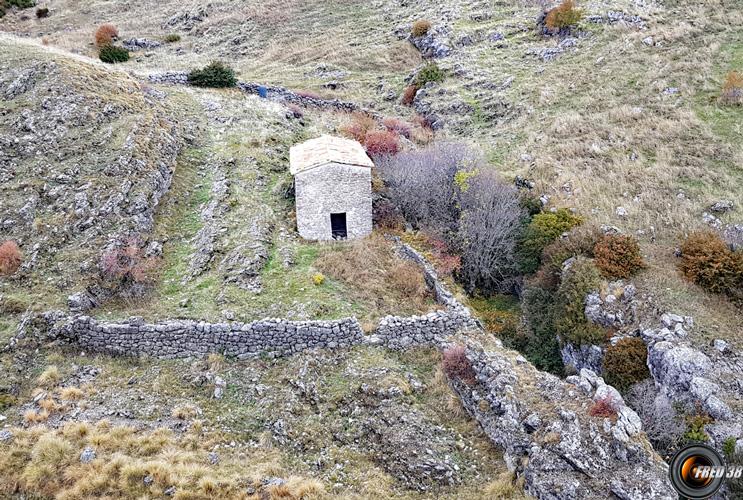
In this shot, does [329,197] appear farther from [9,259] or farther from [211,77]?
[211,77]

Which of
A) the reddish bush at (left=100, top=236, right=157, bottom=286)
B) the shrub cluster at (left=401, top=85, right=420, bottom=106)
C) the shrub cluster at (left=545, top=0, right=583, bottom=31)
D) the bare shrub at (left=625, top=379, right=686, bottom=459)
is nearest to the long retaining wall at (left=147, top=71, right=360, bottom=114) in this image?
the shrub cluster at (left=401, top=85, right=420, bottom=106)

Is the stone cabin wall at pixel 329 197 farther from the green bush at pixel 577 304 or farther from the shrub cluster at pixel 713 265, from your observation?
the shrub cluster at pixel 713 265

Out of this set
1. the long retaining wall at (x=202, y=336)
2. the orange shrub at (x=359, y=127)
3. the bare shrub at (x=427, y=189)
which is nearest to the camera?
the long retaining wall at (x=202, y=336)

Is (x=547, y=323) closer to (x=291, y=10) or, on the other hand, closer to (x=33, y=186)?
(x=33, y=186)

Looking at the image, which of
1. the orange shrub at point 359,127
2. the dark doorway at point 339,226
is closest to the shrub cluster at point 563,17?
the orange shrub at point 359,127

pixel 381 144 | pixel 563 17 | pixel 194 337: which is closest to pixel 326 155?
pixel 381 144

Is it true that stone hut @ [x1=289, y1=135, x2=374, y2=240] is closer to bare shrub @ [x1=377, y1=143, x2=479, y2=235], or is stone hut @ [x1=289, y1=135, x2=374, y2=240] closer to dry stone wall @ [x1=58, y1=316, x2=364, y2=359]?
bare shrub @ [x1=377, y1=143, x2=479, y2=235]
